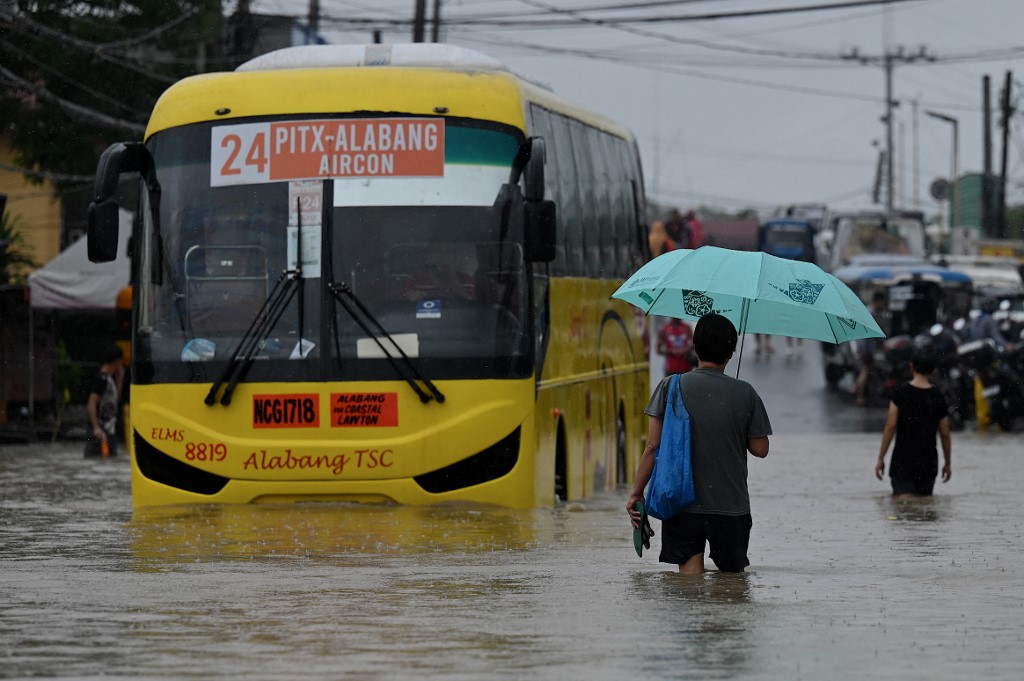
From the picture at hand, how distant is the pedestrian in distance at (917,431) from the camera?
16.3 meters

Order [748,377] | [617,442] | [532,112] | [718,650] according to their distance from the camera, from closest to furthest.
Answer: [718,650] < [532,112] < [617,442] < [748,377]

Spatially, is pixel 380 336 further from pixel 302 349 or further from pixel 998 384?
pixel 998 384

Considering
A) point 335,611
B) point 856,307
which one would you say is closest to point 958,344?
point 856,307

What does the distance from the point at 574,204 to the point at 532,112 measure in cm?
192

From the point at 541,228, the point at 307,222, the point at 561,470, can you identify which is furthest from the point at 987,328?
the point at 307,222

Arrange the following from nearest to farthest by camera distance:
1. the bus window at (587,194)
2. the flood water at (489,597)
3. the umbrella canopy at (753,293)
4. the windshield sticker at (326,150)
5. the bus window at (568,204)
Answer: the flood water at (489,597) → the umbrella canopy at (753,293) → the windshield sticker at (326,150) → the bus window at (568,204) → the bus window at (587,194)

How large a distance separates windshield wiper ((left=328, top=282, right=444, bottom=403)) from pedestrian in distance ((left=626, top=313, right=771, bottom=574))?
4103mm

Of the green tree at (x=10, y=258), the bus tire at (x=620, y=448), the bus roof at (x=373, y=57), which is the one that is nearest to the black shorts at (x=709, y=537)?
the bus roof at (x=373, y=57)

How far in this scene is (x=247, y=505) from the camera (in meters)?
14.6

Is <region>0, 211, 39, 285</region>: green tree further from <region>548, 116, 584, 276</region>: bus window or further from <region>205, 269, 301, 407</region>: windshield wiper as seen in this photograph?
<region>205, 269, 301, 407</region>: windshield wiper

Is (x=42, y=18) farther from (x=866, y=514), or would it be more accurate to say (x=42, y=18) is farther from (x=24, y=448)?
(x=866, y=514)

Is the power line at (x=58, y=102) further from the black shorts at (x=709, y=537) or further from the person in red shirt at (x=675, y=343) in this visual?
the black shorts at (x=709, y=537)

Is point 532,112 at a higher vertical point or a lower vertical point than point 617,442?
higher

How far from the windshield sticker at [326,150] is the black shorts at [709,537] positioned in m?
4.87
